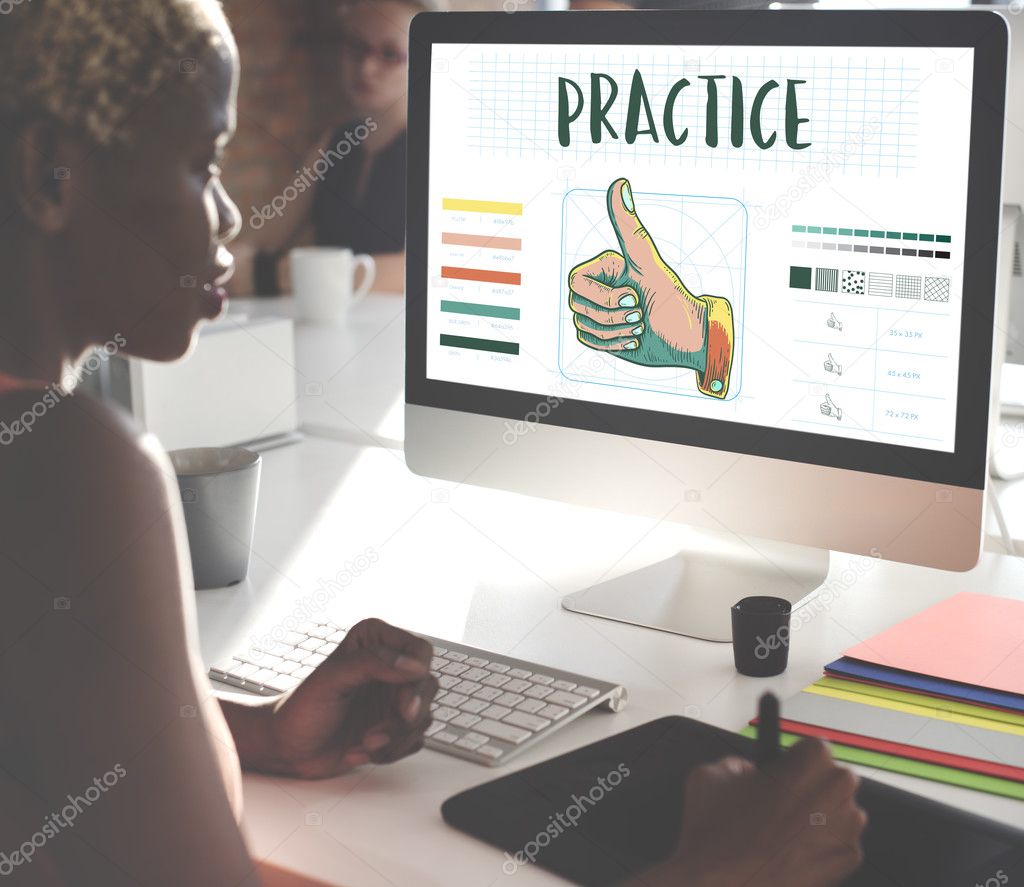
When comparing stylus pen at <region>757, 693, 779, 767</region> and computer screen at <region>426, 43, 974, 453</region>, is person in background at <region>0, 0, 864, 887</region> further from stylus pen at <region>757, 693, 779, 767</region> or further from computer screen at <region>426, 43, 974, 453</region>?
computer screen at <region>426, 43, 974, 453</region>

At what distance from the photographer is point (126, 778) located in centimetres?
49

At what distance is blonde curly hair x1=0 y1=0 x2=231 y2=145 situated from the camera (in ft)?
1.42

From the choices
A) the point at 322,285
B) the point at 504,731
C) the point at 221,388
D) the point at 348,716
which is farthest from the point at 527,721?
the point at 322,285

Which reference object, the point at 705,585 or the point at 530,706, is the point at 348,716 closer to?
the point at 530,706

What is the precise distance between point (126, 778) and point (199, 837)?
50 millimetres

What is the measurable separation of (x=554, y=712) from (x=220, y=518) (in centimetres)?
42

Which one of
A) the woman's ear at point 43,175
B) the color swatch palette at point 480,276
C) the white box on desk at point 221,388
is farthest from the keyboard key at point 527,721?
the white box on desk at point 221,388

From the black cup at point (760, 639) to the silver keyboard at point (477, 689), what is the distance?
11 cm

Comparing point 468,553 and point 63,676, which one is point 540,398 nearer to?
point 468,553

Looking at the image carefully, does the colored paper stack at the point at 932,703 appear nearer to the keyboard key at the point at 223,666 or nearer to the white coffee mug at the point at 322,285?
the keyboard key at the point at 223,666

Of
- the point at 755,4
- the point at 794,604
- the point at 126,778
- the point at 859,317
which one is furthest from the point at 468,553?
the point at 126,778

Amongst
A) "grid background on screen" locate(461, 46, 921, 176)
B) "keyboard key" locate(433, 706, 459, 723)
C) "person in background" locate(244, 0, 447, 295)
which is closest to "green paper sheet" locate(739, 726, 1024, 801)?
"keyboard key" locate(433, 706, 459, 723)

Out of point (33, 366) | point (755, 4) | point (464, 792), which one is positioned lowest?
point (464, 792)

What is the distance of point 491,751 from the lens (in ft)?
2.59
